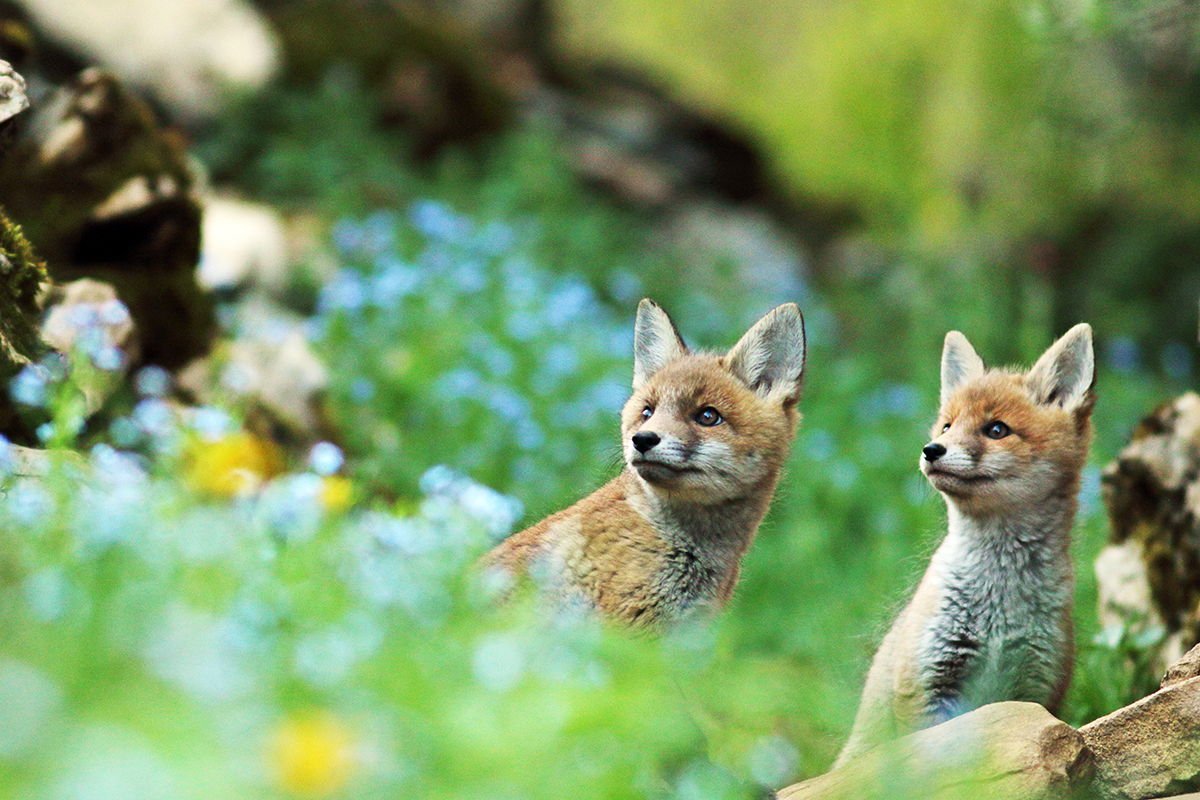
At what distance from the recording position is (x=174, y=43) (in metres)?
9.11

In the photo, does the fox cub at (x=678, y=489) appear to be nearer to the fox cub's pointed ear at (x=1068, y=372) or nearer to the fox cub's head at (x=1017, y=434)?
the fox cub's head at (x=1017, y=434)

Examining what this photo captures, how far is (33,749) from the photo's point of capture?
4.64 ft

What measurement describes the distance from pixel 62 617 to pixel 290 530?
0.90 m

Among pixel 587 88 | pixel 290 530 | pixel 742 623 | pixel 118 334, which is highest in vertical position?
pixel 587 88

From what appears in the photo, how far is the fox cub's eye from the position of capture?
3328 mm

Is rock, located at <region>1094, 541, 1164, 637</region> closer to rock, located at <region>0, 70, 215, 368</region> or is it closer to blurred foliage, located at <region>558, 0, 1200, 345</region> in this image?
rock, located at <region>0, 70, 215, 368</region>

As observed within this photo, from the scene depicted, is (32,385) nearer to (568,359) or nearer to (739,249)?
(568,359)

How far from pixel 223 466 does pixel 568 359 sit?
3.28 metres

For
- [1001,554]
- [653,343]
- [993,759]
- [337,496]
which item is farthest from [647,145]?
[993,759]

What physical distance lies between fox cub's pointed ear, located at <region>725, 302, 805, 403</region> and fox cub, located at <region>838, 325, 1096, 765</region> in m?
0.52

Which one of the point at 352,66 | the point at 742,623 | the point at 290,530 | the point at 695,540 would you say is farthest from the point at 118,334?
the point at 352,66

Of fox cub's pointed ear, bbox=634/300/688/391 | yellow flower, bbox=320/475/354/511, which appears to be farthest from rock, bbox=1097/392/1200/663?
yellow flower, bbox=320/475/354/511

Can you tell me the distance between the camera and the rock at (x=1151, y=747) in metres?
3.03

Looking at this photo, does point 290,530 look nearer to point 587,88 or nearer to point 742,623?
point 742,623
